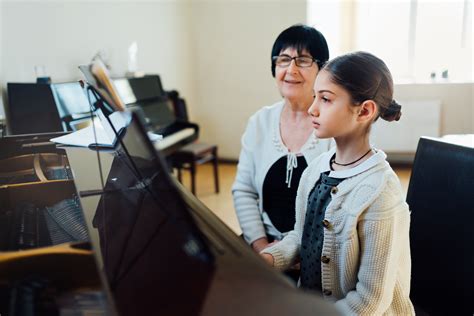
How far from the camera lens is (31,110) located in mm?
2824

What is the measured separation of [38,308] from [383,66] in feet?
3.05

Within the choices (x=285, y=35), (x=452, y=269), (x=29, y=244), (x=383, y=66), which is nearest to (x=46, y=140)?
(x=29, y=244)

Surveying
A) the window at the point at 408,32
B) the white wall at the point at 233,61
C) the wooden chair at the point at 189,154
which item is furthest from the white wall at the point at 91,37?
the window at the point at 408,32

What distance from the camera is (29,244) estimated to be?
1.16 m

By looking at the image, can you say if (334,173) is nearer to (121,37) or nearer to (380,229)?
(380,229)

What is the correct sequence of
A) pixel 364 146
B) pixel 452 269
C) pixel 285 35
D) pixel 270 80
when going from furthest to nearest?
pixel 270 80
pixel 285 35
pixel 452 269
pixel 364 146

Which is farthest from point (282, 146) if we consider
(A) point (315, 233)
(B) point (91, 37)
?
(B) point (91, 37)

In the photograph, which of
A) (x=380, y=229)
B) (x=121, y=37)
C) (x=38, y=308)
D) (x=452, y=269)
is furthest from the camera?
(x=121, y=37)

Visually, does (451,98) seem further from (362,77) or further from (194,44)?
(362,77)

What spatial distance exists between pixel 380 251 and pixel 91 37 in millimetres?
3326

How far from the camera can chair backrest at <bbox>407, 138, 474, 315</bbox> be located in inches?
48.2

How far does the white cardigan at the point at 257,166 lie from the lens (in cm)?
165

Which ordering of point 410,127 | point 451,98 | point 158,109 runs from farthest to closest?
point 410,127
point 451,98
point 158,109

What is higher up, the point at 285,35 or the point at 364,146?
the point at 285,35
